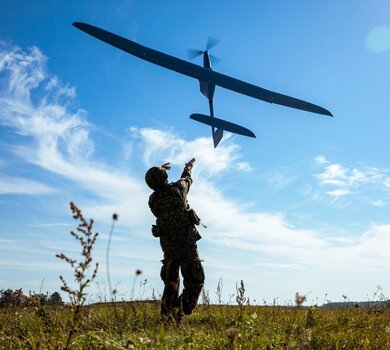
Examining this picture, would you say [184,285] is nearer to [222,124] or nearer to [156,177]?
[156,177]

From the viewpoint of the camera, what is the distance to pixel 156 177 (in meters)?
6.12

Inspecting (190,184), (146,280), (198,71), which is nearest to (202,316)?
(146,280)

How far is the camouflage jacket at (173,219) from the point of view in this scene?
6.04 m

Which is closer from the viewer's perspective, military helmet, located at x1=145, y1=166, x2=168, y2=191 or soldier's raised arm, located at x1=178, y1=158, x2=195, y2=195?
military helmet, located at x1=145, y1=166, x2=168, y2=191

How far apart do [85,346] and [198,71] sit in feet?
66.3

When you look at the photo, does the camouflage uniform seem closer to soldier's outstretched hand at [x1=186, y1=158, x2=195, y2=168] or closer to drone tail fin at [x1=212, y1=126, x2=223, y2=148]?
soldier's outstretched hand at [x1=186, y1=158, x2=195, y2=168]

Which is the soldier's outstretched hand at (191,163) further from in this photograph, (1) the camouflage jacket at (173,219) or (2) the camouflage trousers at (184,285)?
(2) the camouflage trousers at (184,285)

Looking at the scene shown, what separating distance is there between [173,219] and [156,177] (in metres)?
0.68

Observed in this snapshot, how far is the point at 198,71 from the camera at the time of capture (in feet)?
73.3

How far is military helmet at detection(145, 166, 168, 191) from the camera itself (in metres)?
6.13

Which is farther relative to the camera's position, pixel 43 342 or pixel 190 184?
pixel 190 184

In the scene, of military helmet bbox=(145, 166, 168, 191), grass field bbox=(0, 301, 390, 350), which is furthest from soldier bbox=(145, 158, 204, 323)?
grass field bbox=(0, 301, 390, 350)

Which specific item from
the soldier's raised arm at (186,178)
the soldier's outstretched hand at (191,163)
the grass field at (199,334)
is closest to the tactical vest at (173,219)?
the soldier's raised arm at (186,178)

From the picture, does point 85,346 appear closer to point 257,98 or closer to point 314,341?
point 314,341
